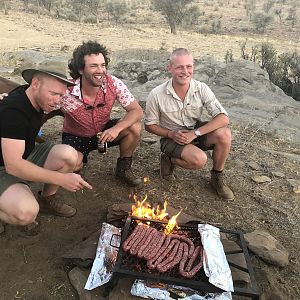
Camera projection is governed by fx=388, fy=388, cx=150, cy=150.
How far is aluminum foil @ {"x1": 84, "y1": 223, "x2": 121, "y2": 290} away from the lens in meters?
3.11

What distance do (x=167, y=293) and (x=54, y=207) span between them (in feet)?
5.48

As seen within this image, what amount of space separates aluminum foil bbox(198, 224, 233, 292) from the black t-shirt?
67.0 inches

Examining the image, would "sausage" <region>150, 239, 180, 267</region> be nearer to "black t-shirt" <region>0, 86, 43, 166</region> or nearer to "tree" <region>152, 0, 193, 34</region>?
"black t-shirt" <region>0, 86, 43, 166</region>

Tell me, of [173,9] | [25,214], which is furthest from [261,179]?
[173,9]

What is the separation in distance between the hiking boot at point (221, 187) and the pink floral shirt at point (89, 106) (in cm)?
137

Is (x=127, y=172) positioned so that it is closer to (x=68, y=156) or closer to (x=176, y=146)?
(x=176, y=146)

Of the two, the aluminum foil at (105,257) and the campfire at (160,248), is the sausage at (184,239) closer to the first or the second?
the campfire at (160,248)

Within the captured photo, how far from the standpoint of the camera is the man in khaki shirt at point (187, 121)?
173 inches

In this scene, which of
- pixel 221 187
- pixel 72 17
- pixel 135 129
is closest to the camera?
pixel 135 129

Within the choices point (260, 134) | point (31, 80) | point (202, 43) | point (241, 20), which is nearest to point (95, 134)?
point (31, 80)

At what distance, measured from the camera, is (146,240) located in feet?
10.6

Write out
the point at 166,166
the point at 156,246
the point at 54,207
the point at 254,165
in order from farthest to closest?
the point at 254,165
the point at 166,166
the point at 54,207
the point at 156,246

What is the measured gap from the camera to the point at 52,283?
3.33m

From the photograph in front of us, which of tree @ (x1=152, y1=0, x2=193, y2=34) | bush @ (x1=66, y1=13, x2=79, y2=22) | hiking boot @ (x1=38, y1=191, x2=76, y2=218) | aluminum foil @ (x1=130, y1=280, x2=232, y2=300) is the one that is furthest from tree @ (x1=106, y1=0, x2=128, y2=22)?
aluminum foil @ (x1=130, y1=280, x2=232, y2=300)
